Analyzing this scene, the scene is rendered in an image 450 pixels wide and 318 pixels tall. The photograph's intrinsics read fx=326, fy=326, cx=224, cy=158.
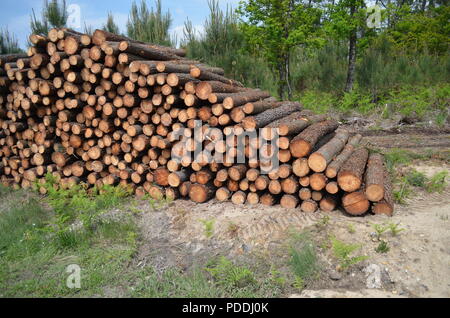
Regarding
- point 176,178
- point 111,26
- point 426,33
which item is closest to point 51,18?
point 111,26

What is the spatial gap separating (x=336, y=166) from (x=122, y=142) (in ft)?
11.2

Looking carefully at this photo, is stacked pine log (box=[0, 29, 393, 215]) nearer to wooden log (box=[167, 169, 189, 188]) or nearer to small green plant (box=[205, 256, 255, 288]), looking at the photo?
wooden log (box=[167, 169, 189, 188])

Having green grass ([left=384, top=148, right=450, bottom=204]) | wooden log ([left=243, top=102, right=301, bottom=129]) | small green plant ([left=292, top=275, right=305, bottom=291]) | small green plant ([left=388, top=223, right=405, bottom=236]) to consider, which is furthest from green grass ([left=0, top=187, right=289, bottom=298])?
green grass ([left=384, top=148, right=450, bottom=204])

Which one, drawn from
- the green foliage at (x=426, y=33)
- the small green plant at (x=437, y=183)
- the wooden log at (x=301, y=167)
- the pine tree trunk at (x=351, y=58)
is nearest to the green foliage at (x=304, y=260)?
the wooden log at (x=301, y=167)

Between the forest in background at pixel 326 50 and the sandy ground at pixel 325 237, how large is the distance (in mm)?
6765

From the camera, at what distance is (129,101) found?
17.0 feet

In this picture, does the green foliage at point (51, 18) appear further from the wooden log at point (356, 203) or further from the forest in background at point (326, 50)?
the wooden log at point (356, 203)

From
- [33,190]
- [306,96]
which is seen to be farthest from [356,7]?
[33,190]

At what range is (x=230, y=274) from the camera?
3318 millimetres

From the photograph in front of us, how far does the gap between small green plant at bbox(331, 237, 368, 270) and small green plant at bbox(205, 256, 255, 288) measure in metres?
0.91

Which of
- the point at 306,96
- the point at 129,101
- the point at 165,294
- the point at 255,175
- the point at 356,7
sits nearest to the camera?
the point at 165,294

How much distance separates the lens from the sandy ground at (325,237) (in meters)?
3.10

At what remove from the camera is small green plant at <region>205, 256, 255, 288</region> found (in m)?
3.23
